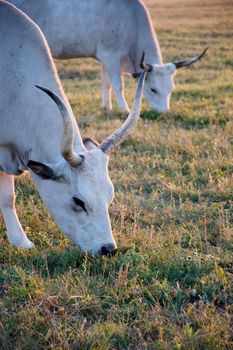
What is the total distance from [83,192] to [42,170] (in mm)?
416

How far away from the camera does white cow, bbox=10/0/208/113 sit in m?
11.8

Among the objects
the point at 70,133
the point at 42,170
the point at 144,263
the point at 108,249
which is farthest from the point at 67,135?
the point at 144,263

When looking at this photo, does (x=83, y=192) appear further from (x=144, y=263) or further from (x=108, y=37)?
(x=108, y=37)

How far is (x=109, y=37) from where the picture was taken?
1215cm

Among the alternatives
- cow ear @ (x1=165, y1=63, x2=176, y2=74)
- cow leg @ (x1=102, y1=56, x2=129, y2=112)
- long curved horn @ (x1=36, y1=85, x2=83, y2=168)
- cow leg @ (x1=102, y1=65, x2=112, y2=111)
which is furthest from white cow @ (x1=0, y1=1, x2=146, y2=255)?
cow ear @ (x1=165, y1=63, x2=176, y2=74)

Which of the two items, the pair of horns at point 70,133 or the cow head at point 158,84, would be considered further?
the cow head at point 158,84

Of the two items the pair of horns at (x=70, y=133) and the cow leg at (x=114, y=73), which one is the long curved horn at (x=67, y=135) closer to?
the pair of horns at (x=70, y=133)

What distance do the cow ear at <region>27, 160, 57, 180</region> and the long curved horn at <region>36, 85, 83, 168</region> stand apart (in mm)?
214

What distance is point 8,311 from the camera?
14.4 ft

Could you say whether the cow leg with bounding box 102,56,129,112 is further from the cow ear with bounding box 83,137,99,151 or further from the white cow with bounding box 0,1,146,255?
the cow ear with bounding box 83,137,99,151

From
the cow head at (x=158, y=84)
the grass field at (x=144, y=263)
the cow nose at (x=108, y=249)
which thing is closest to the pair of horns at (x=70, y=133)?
the cow nose at (x=108, y=249)

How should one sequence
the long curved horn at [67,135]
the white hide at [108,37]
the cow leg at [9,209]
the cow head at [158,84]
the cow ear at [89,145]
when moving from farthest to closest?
the cow head at [158,84] → the white hide at [108,37] → the cow leg at [9,209] → the cow ear at [89,145] → the long curved horn at [67,135]

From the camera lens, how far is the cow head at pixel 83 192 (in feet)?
16.1

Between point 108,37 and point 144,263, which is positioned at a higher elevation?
point 144,263
